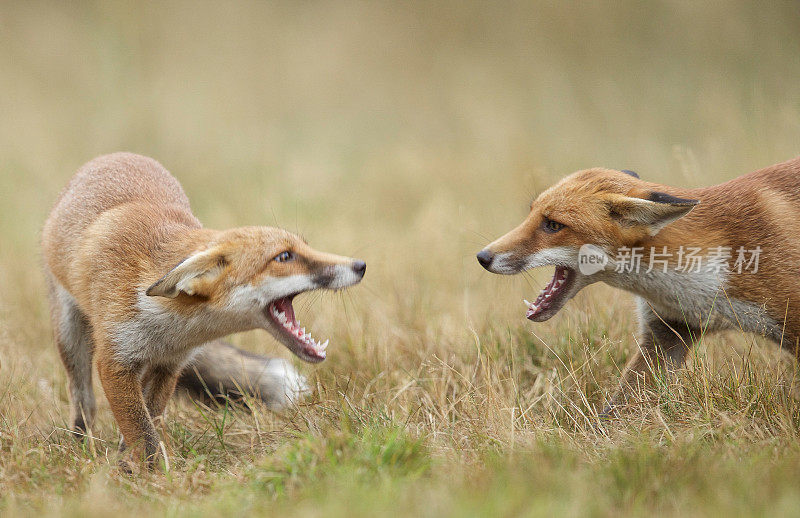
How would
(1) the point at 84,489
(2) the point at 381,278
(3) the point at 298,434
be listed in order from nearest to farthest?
1. (1) the point at 84,489
2. (3) the point at 298,434
3. (2) the point at 381,278

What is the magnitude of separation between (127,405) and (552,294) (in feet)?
8.76

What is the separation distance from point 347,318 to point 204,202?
4767 mm

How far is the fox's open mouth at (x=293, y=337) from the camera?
4.23 m

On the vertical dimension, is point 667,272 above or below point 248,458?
above

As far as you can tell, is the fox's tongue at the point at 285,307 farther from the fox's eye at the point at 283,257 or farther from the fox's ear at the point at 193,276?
the fox's ear at the point at 193,276

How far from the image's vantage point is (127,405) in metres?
4.39

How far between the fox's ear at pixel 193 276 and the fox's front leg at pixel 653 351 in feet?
8.18

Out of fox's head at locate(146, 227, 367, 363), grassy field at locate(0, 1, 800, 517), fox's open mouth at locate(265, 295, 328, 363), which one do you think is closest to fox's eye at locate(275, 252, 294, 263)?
fox's head at locate(146, 227, 367, 363)

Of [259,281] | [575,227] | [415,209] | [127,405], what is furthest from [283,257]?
[415,209]

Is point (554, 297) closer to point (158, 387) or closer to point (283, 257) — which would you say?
point (283, 257)

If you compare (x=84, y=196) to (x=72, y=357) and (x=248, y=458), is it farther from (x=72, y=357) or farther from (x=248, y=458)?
(x=248, y=458)

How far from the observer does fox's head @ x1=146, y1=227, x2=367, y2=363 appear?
165 inches

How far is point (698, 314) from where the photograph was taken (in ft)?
14.1

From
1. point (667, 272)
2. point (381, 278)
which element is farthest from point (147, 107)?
point (667, 272)
